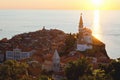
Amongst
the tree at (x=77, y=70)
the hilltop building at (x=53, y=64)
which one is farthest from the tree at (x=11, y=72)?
the hilltop building at (x=53, y=64)

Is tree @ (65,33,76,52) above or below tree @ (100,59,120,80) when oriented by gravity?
above

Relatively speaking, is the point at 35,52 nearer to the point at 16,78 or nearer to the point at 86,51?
the point at 86,51

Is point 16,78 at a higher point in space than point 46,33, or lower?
lower

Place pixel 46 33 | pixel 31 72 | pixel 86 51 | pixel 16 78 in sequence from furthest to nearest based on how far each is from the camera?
pixel 46 33, pixel 86 51, pixel 31 72, pixel 16 78

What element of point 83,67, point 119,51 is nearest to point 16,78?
A: point 83,67

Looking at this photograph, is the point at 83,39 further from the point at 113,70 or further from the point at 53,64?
the point at 113,70

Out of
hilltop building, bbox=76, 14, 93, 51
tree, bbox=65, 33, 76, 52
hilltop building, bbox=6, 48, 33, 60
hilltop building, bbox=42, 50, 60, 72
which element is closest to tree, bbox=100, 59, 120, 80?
hilltop building, bbox=42, 50, 60, 72

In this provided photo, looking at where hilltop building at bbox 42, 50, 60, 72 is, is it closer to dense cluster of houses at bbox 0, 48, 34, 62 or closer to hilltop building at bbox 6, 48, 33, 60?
Answer: dense cluster of houses at bbox 0, 48, 34, 62

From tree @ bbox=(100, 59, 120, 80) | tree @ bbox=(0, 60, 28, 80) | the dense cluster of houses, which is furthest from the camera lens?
the dense cluster of houses

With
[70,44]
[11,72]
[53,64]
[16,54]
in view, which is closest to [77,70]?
[11,72]

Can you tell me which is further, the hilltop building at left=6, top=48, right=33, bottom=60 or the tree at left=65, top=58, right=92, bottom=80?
the hilltop building at left=6, top=48, right=33, bottom=60

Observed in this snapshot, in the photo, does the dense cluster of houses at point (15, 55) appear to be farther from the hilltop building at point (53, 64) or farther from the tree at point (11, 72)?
the tree at point (11, 72)
